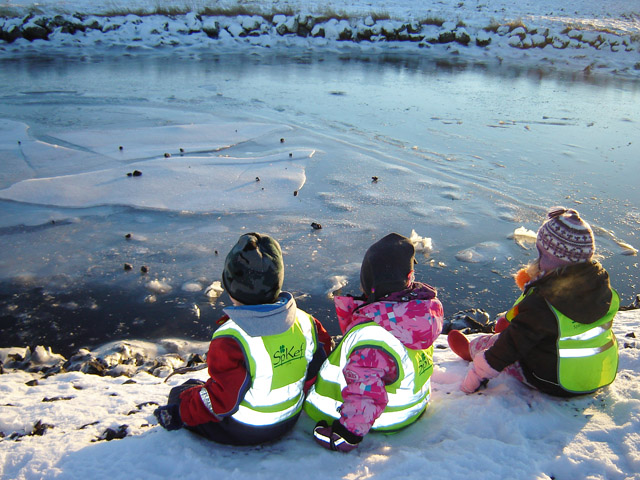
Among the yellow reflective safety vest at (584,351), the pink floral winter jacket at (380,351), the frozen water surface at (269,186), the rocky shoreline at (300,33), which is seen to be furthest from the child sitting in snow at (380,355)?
the rocky shoreline at (300,33)

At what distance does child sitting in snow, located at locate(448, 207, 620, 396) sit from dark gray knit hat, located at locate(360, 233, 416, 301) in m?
0.73

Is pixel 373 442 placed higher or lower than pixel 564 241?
lower

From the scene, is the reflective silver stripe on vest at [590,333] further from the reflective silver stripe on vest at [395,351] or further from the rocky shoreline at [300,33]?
the rocky shoreline at [300,33]

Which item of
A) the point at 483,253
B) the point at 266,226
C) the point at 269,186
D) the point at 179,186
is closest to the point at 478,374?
the point at 483,253

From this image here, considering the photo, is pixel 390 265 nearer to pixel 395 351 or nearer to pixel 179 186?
pixel 395 351

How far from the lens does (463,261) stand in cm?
470

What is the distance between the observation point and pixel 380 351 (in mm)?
2072

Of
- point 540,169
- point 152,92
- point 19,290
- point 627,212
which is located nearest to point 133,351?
point 19,290

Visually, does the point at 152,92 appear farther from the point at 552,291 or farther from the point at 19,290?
the point at 552,291

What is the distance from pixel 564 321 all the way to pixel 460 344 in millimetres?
846

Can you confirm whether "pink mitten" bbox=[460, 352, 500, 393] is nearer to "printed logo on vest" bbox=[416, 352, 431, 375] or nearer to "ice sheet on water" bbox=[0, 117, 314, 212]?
"printed logo on vest" bbox=[416, 352, 431, 375]

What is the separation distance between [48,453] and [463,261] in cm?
365

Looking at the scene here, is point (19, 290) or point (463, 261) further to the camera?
point (463, 261)

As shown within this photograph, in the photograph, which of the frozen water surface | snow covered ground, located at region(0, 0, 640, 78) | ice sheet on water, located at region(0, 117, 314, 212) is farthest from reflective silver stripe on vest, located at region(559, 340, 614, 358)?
snow covered ground, located at region(0, 0, 640, 78)
